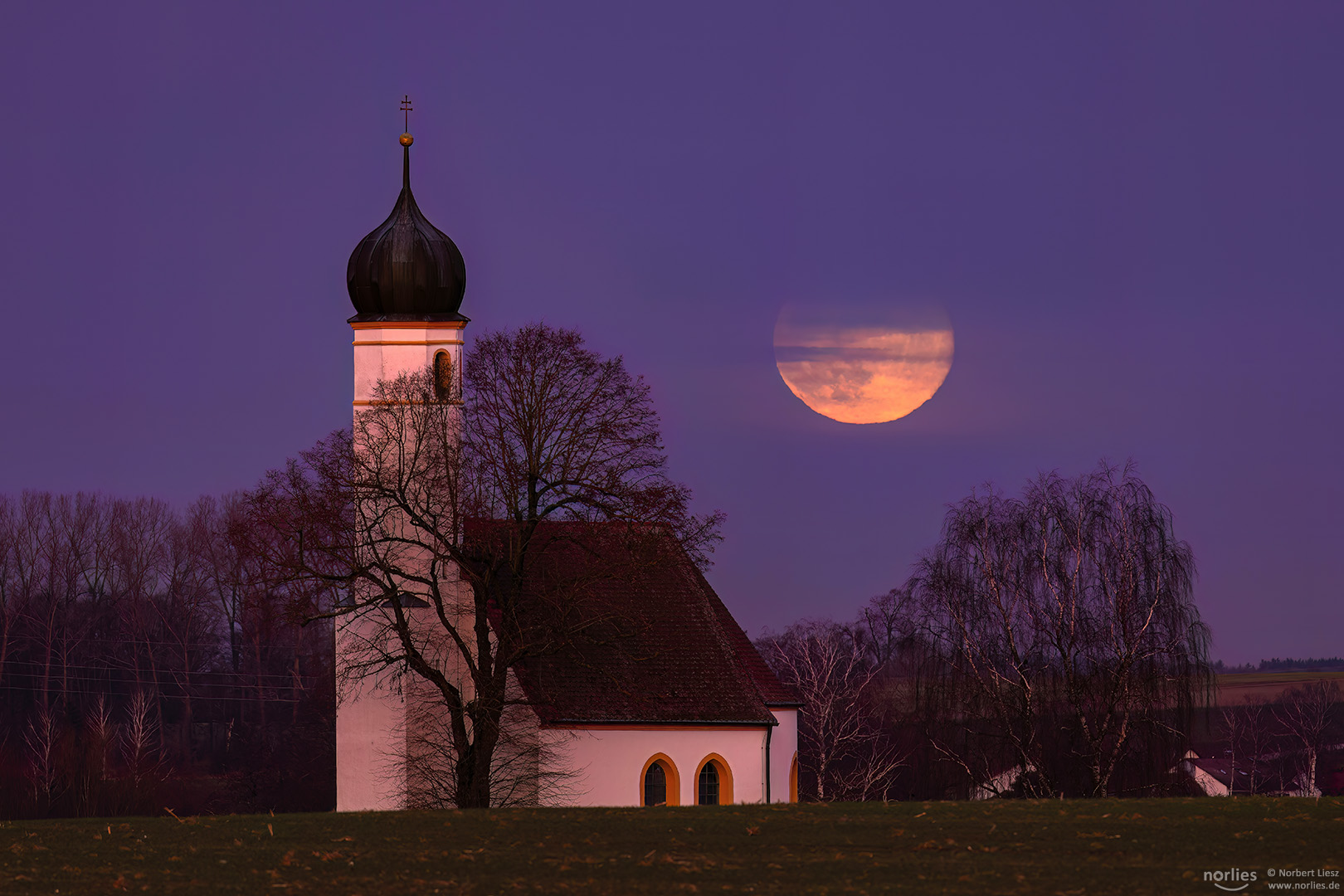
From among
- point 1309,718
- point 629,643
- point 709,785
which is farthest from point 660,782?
point 1309,718

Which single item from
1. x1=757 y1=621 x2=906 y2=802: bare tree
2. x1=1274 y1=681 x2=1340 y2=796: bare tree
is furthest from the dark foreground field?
x1=1274 y1=681 x2=1340 y2=796: bare tree

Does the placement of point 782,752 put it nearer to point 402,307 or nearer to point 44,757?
point 402,307

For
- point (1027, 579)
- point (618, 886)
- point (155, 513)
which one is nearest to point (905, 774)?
point (1027, 579)

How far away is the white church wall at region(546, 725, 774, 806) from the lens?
37.0m

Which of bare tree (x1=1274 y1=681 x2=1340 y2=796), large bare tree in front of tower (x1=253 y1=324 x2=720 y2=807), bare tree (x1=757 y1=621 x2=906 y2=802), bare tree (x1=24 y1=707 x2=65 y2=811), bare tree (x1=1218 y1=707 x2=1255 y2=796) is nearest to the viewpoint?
large bare tree in front of tower (x1=253 y1=324 x2=720 y2=807)

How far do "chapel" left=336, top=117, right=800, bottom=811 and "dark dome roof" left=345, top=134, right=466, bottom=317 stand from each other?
3 cm

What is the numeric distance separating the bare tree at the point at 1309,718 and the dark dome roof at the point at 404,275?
42.8 m

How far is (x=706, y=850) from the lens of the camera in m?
19.5

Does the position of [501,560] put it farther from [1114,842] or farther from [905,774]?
[905,774]

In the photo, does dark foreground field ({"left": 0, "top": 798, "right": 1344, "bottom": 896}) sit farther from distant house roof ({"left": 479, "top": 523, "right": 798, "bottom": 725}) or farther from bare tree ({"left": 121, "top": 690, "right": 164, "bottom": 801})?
bare tree ({"left": 121, "top": 690, "right": 164, "bottom": 801})

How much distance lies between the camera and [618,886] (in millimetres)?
16625

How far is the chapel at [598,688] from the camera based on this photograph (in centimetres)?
3712

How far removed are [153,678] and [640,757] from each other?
49.8 metres

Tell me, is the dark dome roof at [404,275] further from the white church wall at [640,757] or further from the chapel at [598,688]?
the white church wall at [640,757]
